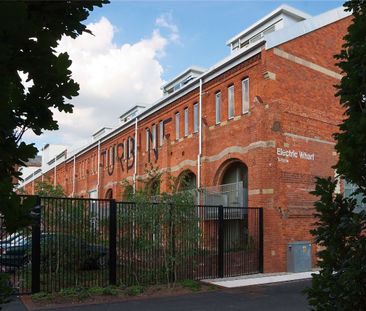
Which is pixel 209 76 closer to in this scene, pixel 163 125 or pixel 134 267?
pixel 163 125

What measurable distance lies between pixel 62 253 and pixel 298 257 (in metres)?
9.78

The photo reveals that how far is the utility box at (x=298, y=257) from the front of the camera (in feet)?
60.1

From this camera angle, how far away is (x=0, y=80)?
74.0 inches

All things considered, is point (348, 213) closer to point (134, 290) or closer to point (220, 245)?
point (134, 290)

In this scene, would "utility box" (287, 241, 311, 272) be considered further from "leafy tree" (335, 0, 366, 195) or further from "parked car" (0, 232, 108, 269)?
"leafy tree" (335, 0, 366, 195)

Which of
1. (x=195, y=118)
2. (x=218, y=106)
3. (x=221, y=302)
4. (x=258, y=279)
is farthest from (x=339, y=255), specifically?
(x=195, y=118)

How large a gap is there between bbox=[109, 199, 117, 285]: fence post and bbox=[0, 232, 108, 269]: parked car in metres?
0.29

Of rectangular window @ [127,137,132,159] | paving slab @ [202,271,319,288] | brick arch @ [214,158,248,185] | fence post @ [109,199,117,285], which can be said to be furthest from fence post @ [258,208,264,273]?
rectangular window @ [127,137,132,159]

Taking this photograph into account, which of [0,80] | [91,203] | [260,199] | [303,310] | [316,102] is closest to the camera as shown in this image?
[0,80]

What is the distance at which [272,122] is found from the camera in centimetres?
1886

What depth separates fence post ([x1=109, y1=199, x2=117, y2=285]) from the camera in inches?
535

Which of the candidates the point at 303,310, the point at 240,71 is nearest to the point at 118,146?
the point at 240,71

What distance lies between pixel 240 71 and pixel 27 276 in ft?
41.8

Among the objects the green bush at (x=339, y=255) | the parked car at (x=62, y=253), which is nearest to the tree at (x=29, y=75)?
the green bush at (x=339, y=255)
